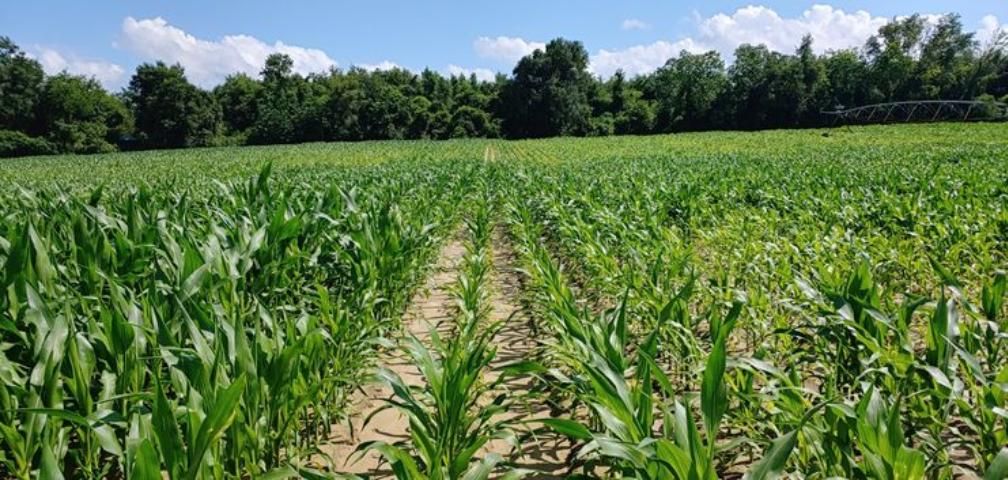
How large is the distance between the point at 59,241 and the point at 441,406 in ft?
11.0

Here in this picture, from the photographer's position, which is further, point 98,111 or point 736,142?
point 98,111

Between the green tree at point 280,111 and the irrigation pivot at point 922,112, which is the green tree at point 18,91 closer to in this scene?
the green tree at point 280,111

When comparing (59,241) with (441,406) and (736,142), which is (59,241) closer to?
(441,406)

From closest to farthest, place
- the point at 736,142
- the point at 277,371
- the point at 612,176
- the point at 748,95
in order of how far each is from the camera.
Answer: the point at 277,371
the point at 612,176
the point at 736,142
the point at 748,95

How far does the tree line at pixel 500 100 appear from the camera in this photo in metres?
62.5

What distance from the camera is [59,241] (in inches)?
159

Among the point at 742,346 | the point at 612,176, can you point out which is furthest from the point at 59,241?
the point at 612,176

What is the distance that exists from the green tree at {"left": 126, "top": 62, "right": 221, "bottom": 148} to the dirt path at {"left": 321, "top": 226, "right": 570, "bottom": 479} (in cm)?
7116

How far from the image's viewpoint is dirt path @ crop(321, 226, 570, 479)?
9.21 ft

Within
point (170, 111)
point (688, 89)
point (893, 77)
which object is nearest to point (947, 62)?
point (893, 77)

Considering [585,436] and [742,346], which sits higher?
[585,436]

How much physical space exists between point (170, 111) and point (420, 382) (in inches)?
2978

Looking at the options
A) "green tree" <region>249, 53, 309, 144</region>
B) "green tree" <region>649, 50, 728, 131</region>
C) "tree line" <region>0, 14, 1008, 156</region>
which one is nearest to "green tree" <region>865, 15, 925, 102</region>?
"tree line" <region>0, 14, 1008, 156</region>

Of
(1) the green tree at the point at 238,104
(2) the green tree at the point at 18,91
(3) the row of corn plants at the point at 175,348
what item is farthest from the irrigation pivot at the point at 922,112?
(2) the green tree at the point at 18,91
